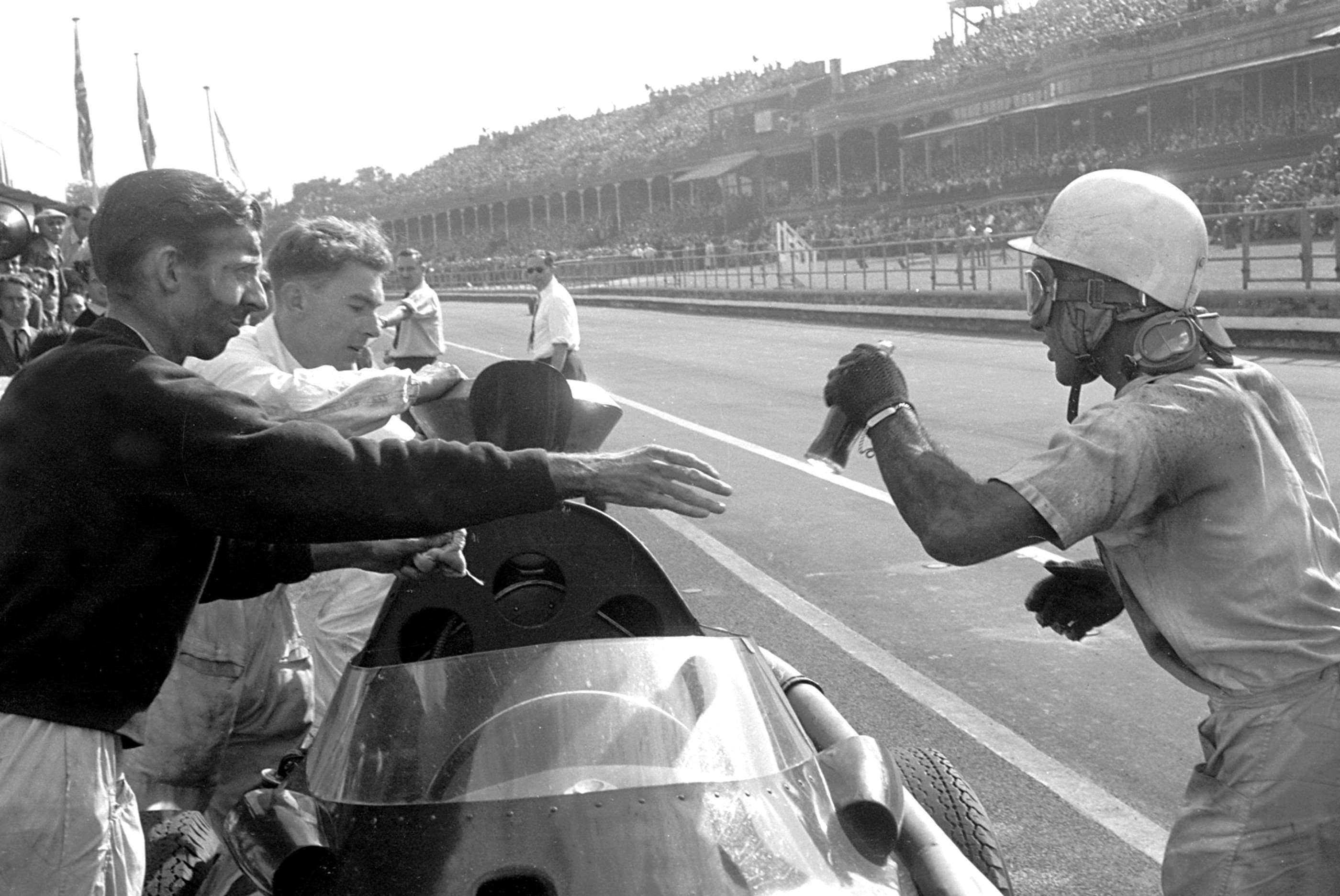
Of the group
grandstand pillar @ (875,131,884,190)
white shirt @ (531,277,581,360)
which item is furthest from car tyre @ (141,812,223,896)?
grandstand pillar @ (875,131,884,190)

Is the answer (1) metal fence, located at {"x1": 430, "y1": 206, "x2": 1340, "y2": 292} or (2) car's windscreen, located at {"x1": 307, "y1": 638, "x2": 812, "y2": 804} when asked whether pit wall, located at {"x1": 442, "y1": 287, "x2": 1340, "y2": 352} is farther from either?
(2) car's windscreen, located at {"x1": 307, "y1": 638, "x2": 812, "y2": 804}

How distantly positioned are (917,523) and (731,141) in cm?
8203

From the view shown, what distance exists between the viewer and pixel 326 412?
373 centimetres

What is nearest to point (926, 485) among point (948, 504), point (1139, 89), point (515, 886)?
point (948, 504)

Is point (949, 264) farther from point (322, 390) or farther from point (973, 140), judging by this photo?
point (973, 140)

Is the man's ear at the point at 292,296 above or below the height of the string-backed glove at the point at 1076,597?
above

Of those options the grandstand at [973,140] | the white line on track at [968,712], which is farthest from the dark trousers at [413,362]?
the grandstand at [973,140]

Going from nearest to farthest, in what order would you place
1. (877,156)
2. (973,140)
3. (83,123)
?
(83,123) → (973,140) → (877,156)

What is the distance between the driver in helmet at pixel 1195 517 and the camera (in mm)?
2520

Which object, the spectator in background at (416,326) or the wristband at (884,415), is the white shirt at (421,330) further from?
the wristband at (884,415)

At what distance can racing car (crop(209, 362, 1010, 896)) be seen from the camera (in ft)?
8.02

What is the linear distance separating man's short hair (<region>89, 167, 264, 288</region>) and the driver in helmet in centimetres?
131

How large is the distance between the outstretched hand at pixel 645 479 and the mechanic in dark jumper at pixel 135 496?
3 centimetres

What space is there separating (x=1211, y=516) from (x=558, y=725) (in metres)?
1.20
